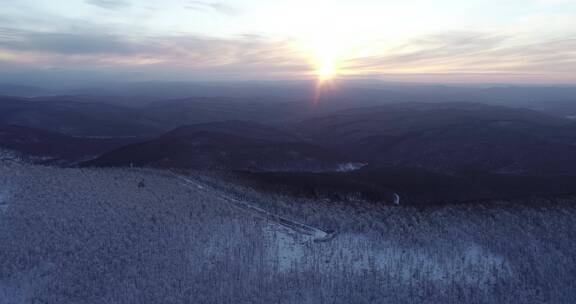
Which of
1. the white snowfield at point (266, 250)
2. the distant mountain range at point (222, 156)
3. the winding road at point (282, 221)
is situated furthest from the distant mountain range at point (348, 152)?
the white snowfield at point (266, 250)

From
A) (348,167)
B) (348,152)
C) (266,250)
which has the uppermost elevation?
(266,250)

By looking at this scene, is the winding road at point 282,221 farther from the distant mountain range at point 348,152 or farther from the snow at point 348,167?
the snow at point 348,167

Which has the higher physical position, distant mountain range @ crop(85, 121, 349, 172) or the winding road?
the winding road

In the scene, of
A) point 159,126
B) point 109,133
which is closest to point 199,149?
point 109,133

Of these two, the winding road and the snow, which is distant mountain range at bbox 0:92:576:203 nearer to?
the snow

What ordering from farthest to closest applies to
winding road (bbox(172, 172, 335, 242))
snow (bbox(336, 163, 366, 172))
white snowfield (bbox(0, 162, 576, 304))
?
1. snow (bbox(336, 163, 366, 172))
2. winding road (bbox(172, 172, 335, 242))
3. white snowfield (bbox(0, 162, 576, 304))

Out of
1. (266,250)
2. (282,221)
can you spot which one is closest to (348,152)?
(282,221)

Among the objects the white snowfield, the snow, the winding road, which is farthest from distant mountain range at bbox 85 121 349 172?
the white snowfield

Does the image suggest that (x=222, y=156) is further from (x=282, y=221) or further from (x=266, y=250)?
(x=266, y=250)
